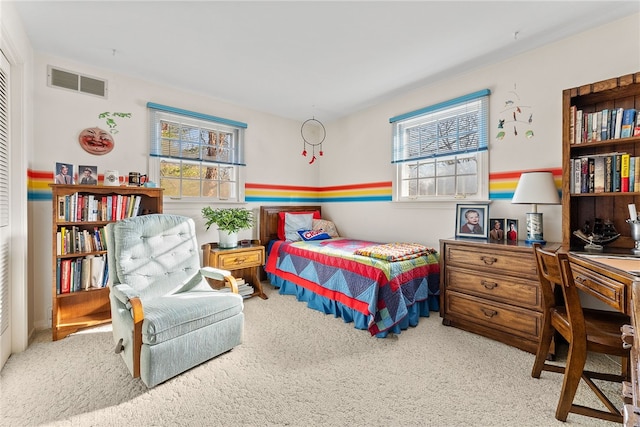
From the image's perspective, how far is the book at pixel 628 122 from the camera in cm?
195

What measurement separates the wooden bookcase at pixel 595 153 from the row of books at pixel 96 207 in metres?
3.78

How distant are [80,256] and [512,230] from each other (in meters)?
3.98

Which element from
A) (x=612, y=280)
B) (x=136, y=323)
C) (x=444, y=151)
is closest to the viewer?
(x=612, y=280)

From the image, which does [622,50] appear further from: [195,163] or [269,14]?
[195,163]

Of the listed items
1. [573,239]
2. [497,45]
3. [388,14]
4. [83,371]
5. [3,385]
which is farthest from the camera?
[497,45]

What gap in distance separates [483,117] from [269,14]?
2270mm

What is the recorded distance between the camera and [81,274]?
254cm

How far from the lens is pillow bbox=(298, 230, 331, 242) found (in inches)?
153

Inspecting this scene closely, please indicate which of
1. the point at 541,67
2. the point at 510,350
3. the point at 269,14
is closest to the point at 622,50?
the point at 541,67

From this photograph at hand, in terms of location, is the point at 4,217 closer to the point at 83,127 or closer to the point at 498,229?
the point at 83,127

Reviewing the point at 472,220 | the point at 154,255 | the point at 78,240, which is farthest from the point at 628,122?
the point at 78,240

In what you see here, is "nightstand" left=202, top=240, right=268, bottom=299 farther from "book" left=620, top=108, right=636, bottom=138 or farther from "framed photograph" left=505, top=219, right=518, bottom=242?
"book" left=620, top=108, right=636, bottom=138

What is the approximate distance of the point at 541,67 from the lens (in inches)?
99.0

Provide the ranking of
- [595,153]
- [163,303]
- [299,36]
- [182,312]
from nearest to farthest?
[182,312]
[163,303]
[595,153]
[299,36]
